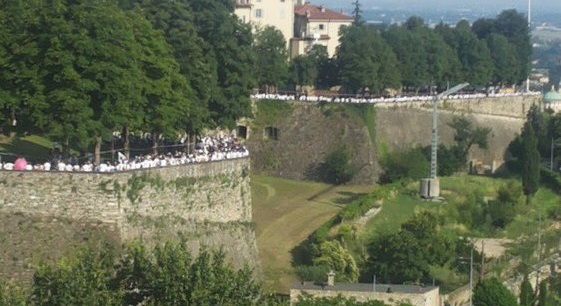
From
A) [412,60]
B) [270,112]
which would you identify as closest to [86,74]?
[270,112]

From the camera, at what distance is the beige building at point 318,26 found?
387 feet

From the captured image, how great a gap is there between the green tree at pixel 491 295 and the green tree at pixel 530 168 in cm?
2609

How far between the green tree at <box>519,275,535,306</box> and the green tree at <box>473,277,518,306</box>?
2.19 metres

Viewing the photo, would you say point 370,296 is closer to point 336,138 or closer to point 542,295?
point 542,295

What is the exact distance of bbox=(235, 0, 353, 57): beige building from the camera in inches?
4456

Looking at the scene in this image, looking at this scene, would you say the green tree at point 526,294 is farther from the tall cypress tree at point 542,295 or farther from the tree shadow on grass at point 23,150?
the tree shadow on grass at point 23,150

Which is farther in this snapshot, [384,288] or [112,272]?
[384,288]

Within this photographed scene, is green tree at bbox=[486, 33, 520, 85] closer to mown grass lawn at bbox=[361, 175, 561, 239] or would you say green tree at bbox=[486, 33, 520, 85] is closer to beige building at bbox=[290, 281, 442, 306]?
mown grass lawn at bbox=[361, 175, 561, 239]

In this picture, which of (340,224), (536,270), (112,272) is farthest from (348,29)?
(112,272)

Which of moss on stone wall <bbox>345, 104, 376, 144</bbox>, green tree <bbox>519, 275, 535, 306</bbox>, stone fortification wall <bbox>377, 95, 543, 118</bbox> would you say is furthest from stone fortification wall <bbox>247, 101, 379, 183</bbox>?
green tree <bbox>519, 275, 535, 306</bbox>

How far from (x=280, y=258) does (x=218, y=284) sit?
24.7m

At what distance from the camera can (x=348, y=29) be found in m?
110

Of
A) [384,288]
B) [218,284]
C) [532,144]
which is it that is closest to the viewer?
[218,284]

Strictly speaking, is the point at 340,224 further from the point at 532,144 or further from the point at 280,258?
the point at 532,144
